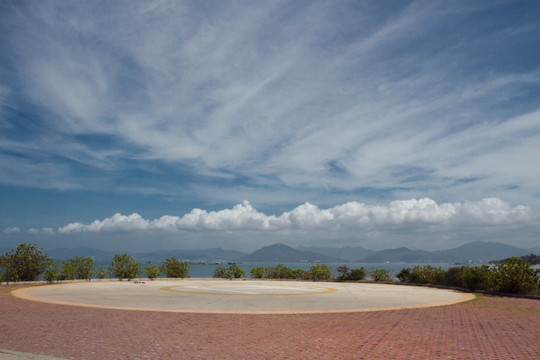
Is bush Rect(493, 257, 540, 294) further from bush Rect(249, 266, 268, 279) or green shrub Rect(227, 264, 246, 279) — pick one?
green shrub Rect(227, 264, 246, 279)

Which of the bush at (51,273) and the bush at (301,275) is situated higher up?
the bush at (51,273)

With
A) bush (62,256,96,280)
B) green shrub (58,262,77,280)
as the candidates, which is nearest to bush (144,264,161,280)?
bush (62,256,96,280)

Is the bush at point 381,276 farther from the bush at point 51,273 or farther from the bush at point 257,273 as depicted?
the bush at point 51,273

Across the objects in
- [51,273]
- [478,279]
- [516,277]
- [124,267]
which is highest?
[516,277]

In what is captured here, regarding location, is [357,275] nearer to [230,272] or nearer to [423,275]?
[423,275]

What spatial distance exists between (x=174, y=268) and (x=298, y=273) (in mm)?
10805

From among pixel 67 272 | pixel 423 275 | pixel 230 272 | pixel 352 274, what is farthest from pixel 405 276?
pixel 67 272

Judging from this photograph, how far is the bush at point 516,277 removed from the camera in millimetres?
17484

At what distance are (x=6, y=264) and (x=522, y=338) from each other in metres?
25.6

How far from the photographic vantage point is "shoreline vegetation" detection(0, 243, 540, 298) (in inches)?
710

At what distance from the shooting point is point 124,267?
27.7m

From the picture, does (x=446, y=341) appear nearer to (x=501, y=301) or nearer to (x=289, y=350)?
(x=289, y=350)

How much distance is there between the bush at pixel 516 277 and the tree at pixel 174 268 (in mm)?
23074

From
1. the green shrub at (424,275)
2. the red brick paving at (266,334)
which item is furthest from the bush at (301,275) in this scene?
the red brick paving at (266,334)
